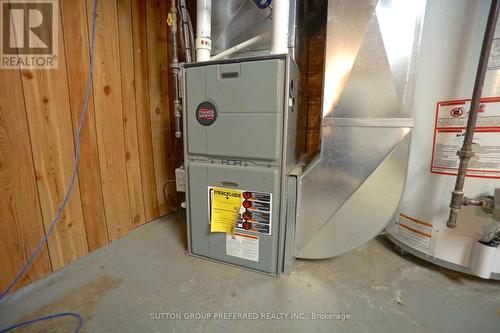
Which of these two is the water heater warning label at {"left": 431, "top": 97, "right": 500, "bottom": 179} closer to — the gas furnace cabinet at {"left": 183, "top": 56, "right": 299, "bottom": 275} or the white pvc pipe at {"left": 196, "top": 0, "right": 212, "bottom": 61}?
the gas furnace cabinet at {"left": 183, "top": 56, "right": 299, "bottom": 275}

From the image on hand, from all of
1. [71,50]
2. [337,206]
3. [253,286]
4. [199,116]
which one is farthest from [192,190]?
[71,50]

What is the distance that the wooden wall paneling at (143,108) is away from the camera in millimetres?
1192

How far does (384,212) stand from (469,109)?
52 centimetres

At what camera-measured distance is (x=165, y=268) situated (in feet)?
3.30

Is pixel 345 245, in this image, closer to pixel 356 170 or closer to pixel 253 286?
pixel 356 170

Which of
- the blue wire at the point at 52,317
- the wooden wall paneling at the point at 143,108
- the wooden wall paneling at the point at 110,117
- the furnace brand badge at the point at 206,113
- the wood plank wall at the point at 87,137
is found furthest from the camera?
the wooden wall paneling at the point at 143,108

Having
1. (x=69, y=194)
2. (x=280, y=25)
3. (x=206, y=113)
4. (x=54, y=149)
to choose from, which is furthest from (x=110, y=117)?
(x=280, y=25)

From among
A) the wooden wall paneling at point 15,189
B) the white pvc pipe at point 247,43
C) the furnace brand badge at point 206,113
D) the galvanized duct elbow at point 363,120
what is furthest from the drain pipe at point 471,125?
the wooden wall paneling at point 15,189

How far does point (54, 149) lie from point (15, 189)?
20 cm

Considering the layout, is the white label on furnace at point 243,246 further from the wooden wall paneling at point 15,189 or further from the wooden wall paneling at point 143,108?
the wooden wall paneling at point 15,189

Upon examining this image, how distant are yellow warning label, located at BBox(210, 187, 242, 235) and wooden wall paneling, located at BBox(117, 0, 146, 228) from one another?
2.06 ft

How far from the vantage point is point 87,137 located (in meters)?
1.02

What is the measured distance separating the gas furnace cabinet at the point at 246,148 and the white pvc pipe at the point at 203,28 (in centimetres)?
10

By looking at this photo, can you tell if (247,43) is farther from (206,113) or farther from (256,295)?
(256,295)
